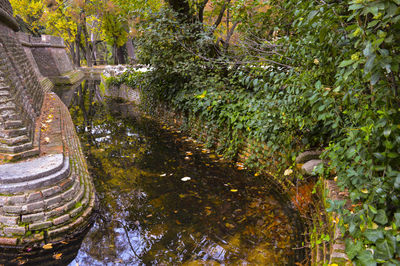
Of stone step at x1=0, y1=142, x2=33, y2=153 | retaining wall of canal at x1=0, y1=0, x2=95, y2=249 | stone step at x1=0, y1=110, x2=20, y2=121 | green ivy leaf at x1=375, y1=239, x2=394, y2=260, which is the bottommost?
retaining wall of canal at x1=0, y1=0, x2=95, y2=249

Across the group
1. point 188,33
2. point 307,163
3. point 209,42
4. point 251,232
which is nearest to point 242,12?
point 209,42

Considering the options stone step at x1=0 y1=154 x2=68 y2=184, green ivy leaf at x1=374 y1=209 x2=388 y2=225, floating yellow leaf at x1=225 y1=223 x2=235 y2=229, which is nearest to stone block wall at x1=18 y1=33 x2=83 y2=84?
stone step at x1=0 y1=154 x2=68 y2=184

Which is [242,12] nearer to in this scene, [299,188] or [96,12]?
[299,188]

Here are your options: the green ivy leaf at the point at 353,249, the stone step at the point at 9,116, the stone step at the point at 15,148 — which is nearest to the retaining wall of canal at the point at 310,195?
the green ivy leaf at the point at 353,249

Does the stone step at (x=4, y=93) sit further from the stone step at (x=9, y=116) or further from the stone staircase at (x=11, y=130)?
the stone step at (x=9, y=116)

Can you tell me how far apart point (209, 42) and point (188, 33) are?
2.44ft

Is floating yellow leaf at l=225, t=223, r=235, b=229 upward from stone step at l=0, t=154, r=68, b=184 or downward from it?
downward

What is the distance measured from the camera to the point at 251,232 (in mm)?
3572

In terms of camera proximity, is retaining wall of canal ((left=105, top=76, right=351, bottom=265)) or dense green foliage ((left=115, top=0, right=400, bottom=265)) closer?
dense green foliage ((left=115, top=0, right=400, bottom=265))

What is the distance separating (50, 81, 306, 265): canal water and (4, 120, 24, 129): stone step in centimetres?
165

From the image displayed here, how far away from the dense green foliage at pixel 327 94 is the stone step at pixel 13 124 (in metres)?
3.60

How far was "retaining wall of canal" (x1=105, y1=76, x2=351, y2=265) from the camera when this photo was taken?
2.46 metres

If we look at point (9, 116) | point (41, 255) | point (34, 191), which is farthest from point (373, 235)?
point (9, 116)

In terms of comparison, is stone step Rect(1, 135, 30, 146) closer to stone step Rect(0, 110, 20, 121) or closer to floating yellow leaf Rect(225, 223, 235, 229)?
stone step Rect(0, 110, 20, 121)
